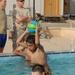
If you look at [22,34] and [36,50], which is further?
[22,34]

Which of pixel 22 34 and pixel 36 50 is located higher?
pixel 22 34

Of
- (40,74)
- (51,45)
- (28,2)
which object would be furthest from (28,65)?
(28,2)

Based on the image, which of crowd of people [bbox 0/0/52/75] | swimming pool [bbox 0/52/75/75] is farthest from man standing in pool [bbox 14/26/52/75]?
swimming pool [bbox 0/52/75/75]

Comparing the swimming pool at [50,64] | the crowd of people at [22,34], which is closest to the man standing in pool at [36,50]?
the crowd of people at [22,34]

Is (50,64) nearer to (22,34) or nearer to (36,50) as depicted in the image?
(22,34)

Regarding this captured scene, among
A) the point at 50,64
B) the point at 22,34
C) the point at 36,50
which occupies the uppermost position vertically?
the point at 22,34

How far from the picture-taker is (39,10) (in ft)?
66.6

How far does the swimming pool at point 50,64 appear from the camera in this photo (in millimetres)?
9336

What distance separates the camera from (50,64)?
33.4ft

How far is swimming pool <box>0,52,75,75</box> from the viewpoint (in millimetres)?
9336

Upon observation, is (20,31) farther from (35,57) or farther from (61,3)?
(61,3)

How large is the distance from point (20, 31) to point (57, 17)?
34.7ft

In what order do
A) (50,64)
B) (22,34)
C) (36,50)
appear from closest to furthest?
(36,50) < (22,34) < (50,64)

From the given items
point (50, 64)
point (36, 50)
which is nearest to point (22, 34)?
point (36, 50)
